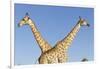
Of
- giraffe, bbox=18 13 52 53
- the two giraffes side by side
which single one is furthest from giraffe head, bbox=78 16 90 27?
giraffe, bbox=18 13 52 53

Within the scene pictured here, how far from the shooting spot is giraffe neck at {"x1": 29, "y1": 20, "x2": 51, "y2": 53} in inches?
68.6

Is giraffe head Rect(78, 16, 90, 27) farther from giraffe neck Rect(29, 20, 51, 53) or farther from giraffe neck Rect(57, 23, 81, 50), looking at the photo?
giraffe neck Rect(29, 20, 51, 53)

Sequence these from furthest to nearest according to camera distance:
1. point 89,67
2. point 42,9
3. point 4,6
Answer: point 89,67
point 42,9
point 4,6

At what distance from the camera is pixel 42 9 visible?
70.0 inches

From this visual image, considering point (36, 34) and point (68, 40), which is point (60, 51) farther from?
point (36, 34)

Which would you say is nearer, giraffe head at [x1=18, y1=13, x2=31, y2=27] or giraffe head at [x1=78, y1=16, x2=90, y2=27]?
giraffe head at [x1=18, y1=13, x2=31, y2=27]

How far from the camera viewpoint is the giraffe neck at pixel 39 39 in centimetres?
174

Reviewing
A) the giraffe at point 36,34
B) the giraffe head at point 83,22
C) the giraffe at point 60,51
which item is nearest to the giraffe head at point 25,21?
the giraffe at point 36,34

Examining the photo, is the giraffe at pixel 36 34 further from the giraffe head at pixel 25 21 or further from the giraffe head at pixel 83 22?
the giraffe head at pixel 83 22

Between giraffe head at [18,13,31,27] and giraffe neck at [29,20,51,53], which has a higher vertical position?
giraffe head at [18,13,31,27]

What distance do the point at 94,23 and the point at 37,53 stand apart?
53 centimetres

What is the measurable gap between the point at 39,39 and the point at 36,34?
0.04 metres
